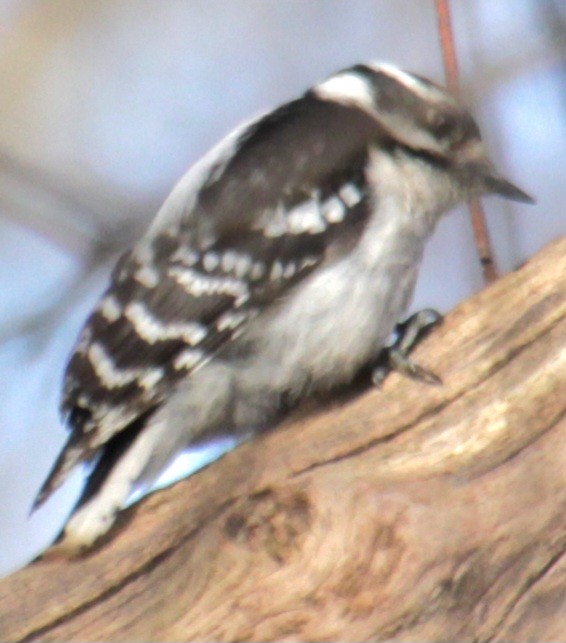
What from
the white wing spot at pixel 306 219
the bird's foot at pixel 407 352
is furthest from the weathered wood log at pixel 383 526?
the white wing spot at pixel 306 219

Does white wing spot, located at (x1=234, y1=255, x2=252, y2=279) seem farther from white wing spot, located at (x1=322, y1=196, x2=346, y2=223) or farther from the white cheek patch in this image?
the white cheek patch

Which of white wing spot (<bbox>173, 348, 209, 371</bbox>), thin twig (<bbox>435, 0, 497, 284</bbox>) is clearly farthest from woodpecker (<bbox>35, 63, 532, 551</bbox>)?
thin twig (<bbox>435, 0, 497, 284</bbox>)

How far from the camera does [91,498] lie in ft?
5.20

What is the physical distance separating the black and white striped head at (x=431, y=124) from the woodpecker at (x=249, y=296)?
3 centimetres

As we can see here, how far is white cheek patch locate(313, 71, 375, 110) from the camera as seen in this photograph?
6.17ft

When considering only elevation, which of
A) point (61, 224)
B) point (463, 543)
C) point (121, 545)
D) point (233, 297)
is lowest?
point (463, 543)

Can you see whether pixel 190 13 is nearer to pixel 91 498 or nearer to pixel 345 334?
pixel 345 334

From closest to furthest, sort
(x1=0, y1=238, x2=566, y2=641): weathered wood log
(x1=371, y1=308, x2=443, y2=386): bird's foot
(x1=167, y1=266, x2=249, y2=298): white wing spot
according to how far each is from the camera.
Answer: (x1=0, y1=238, x2=566, y2=641): weathered wood log, (x1=371, y1=308, x2=443, y2=386): bird's foot, (x1=167, y1=266, x2=249, y2=298): white wing spot

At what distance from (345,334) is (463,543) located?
43 cm

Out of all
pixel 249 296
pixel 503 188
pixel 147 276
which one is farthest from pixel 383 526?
pixel 503 188

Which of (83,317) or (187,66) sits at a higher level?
(187,66)

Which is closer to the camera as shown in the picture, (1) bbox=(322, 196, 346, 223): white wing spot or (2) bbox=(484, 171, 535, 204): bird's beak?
(1) bbox=(322, 196, 346, 223): white wing spot

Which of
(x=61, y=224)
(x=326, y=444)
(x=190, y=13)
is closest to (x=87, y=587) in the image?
(x=326, y=444)

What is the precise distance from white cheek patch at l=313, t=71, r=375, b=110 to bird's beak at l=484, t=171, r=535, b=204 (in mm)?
228
